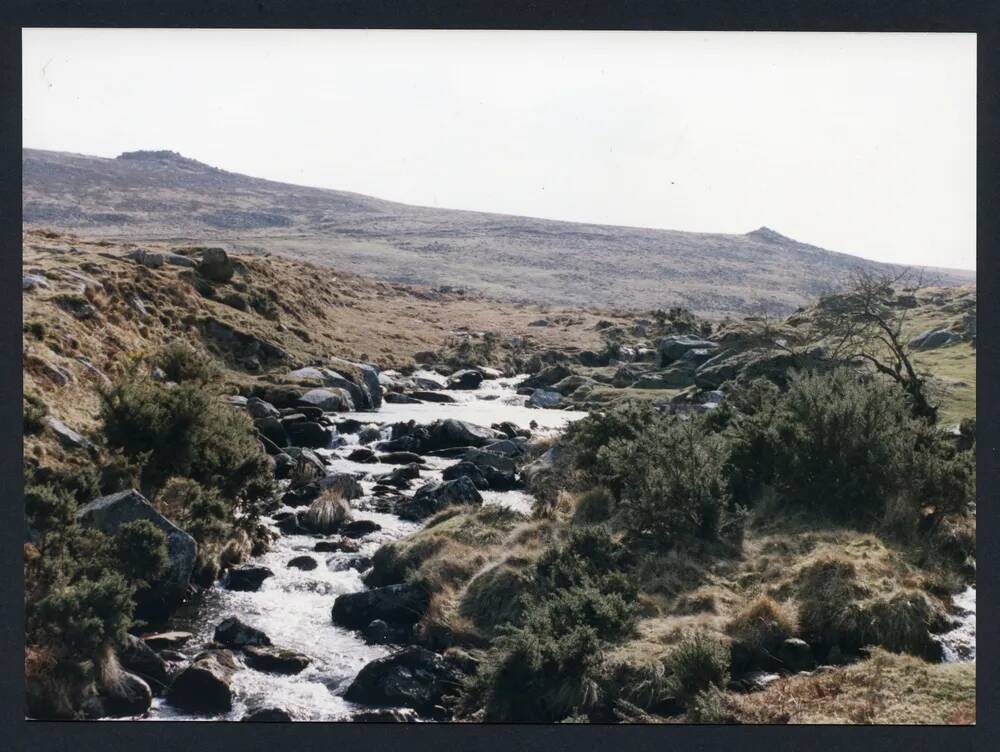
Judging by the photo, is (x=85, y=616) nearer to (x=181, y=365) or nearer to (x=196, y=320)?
(x=181, y=365)

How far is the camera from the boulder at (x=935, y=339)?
24750 millimetres

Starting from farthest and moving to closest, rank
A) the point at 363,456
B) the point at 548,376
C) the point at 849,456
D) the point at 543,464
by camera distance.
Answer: the point at 548,376, the point at 363,456, the point at 543,464, the point at 849,456

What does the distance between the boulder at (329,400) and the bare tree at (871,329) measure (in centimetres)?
1168

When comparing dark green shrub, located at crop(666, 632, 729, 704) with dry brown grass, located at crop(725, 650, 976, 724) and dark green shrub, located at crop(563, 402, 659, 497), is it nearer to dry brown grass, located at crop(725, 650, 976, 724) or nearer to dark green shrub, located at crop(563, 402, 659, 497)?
dry brown grass, located at crop(725, 650, 976, 724)

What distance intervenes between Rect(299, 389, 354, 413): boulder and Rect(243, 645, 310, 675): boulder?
507 inches

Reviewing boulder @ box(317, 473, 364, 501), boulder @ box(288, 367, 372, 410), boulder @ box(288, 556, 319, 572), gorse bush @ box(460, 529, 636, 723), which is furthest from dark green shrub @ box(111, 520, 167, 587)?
boulder @ box(288, 367, 372, 410)

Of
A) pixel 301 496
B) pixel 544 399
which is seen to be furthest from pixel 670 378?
pixel 301 496

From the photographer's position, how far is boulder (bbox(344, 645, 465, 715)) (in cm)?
1055

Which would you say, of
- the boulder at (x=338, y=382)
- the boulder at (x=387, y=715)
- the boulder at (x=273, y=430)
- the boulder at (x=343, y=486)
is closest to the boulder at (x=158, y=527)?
the boulder at (x=387, y=715)

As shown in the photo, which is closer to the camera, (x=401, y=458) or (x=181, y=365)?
(x=181, y=365)

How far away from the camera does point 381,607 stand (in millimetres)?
12523

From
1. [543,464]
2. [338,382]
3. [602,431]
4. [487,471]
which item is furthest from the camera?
[338,382]

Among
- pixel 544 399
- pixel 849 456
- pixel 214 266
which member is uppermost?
pixel 214 266

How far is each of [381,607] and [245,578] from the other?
2101mm
